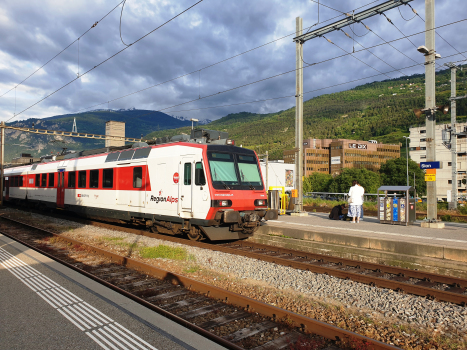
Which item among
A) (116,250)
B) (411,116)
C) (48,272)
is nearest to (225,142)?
(116,250)

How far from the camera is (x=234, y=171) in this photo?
11.1 meters

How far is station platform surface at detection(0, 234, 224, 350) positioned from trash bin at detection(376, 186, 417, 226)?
1193 centimetres

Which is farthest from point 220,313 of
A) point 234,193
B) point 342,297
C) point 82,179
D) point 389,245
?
point 82,179

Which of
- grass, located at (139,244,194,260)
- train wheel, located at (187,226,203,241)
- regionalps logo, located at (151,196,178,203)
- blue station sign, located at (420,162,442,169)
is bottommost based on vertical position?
grass, located at (139,244,194,260)

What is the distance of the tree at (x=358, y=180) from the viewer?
10292 centimetres

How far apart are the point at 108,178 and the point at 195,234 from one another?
19.5ft

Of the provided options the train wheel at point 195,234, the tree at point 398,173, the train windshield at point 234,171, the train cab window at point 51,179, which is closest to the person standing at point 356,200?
the train windshield at point 234,171

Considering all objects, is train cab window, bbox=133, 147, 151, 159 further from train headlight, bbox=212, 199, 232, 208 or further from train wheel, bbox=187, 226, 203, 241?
train headlight, bbox=212, 199, 232, 208

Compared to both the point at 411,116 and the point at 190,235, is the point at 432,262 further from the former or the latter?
the point at 411,116

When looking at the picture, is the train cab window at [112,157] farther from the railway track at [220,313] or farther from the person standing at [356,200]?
the person standing at [356,200]

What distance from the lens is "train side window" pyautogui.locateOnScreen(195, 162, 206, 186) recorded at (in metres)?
10.4

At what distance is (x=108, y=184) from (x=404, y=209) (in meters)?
12.6

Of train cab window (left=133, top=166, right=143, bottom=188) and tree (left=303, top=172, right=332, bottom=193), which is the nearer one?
train cab window (left=133, top=166, right=143, bottom=188)

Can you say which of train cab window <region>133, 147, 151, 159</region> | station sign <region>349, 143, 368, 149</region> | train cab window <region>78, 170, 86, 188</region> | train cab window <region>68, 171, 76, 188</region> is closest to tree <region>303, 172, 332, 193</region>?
station sign <region>349, 143, 368, 149</region>
